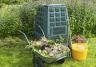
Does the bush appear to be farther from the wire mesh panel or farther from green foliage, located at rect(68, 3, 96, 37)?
green foliage, located at rect(68, 3, 96, 37)

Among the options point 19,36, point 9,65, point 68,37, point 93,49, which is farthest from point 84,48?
point 19,36

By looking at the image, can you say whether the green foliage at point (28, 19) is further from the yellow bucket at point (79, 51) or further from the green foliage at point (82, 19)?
the yellow bucket at point (79, 51)

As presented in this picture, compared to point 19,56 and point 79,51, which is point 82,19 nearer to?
point 79,51

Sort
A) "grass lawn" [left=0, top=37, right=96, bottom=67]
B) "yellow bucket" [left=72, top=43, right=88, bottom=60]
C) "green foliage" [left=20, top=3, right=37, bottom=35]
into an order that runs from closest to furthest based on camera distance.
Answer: "grass lawn" [left=0, top=37, right=96, bottom=67] < "yellow bucket" [left=72, top=43, right=88, bottom=60] < "green foliage" [left=20, top=3, right=37, bottom=35]

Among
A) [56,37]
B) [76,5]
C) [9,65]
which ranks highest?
[76,5]

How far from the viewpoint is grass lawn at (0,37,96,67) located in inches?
261

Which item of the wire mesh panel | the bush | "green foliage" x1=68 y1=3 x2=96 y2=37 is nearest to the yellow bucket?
the wire mesh panel

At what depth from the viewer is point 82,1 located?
9109 millimetres

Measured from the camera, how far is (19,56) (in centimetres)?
712

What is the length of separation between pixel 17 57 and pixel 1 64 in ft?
2.04

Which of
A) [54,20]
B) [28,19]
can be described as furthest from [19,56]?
[28,19]

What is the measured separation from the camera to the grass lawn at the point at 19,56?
664 cm

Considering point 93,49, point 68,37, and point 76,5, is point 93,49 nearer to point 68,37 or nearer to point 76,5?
point 68,37

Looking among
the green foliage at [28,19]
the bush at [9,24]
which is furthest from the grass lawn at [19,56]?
the green foliage at [28,19]
